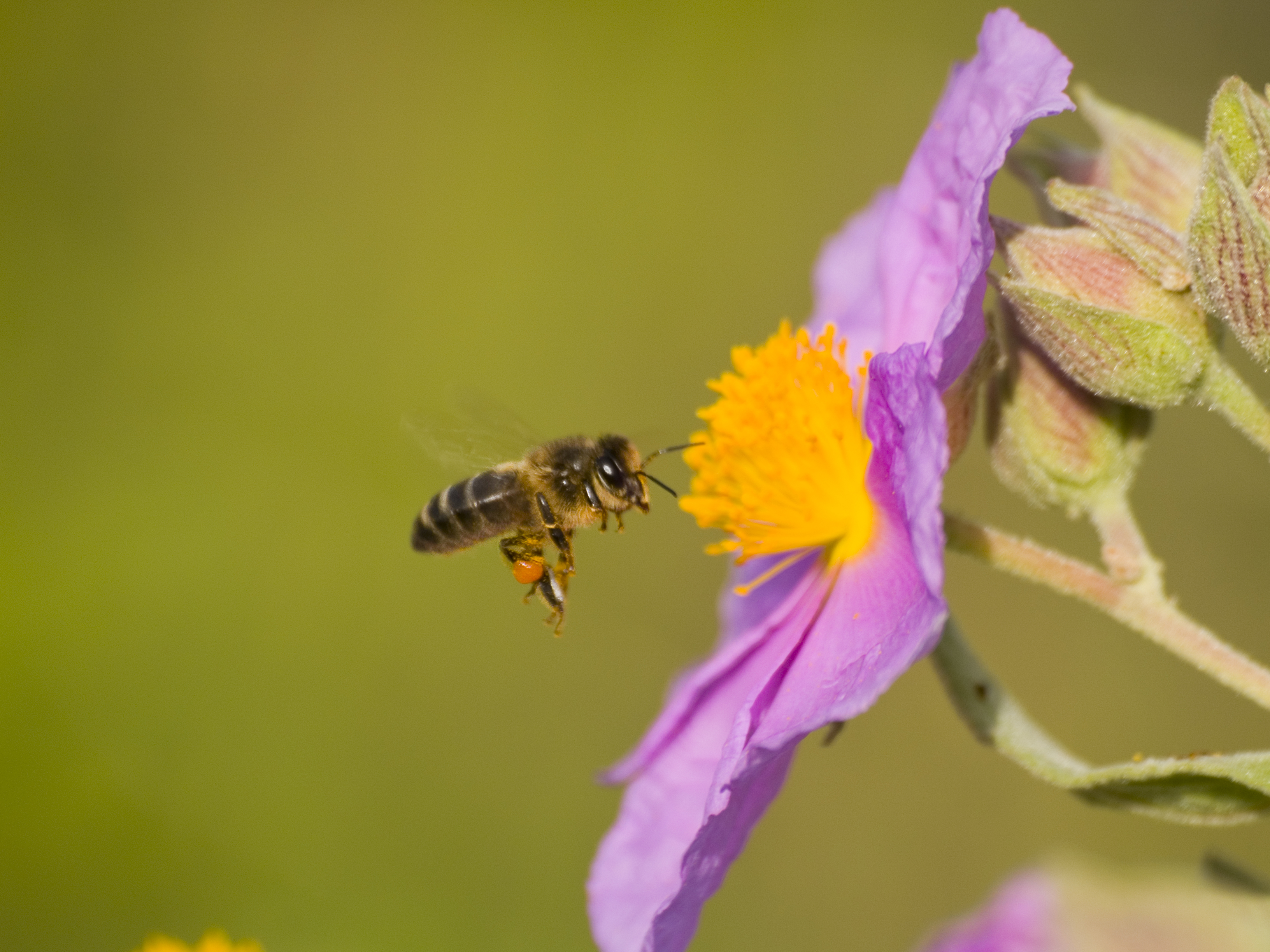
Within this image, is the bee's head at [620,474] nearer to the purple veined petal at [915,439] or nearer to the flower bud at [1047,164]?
the purple veined petal at [915,439]

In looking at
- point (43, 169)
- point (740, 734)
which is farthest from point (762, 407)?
point (43, 169)

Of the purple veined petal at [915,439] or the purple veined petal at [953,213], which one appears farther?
the purple veined petal at [953,213]

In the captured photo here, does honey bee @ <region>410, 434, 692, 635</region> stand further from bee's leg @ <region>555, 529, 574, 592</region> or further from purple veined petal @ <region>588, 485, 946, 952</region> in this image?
purple veined petal @ <region>588, 485, 946, 952</region>

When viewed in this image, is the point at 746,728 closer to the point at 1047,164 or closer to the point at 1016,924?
the point at 1047,164

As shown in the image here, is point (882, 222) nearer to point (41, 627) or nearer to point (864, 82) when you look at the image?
point (41, 627)

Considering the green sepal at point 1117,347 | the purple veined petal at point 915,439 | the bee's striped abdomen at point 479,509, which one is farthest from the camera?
the bee's striped abdomen at point 479,509

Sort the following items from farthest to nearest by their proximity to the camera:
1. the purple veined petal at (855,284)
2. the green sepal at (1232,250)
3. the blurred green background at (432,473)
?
the blurred green background at (432,473), the purple veined petal at (855,284), the green sepal at (1232,250)

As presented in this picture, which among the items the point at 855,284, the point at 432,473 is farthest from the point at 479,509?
the point at 432,473

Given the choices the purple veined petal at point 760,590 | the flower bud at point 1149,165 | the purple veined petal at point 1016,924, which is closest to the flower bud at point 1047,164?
the flower bud at point 1149,165
